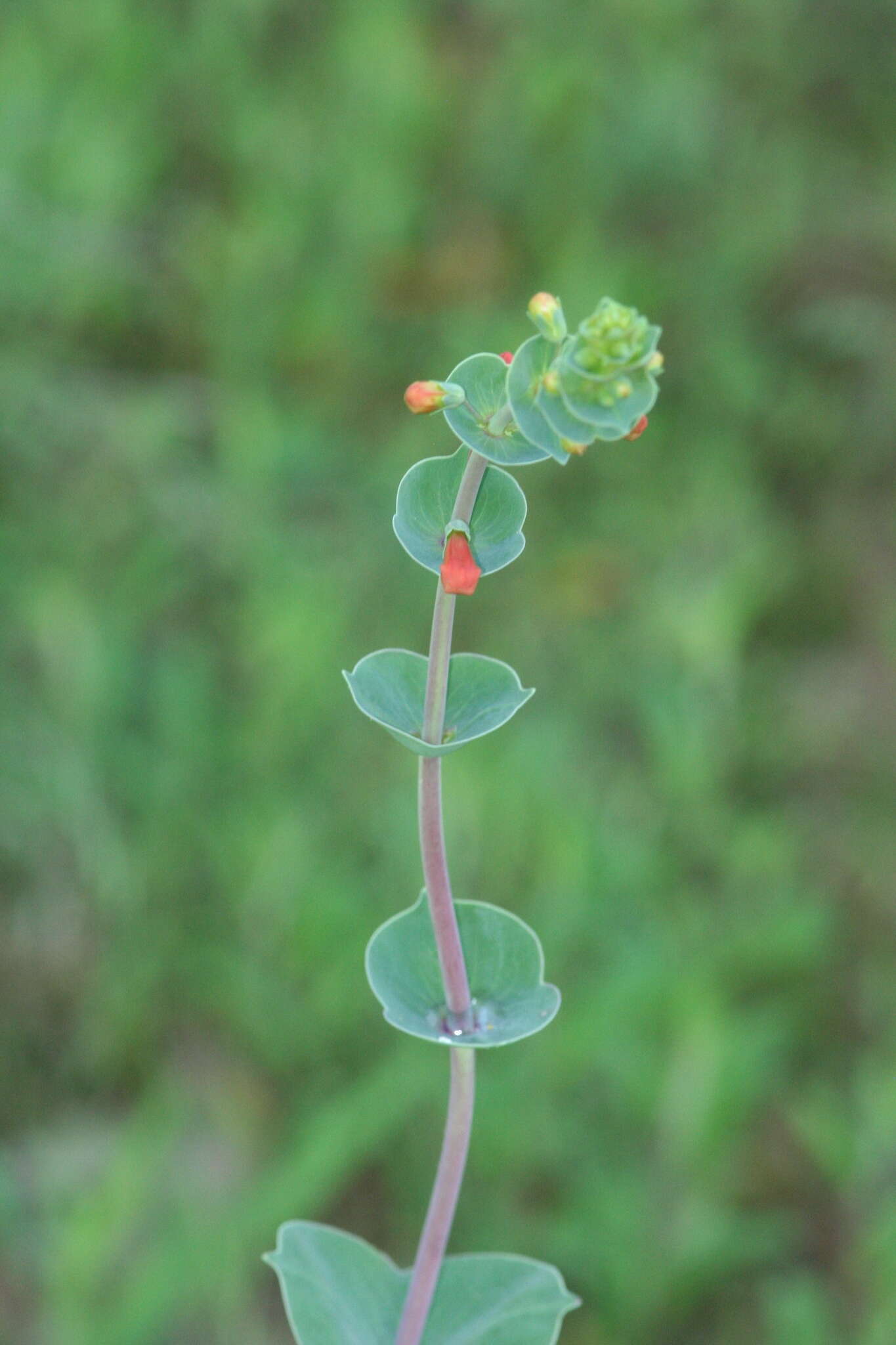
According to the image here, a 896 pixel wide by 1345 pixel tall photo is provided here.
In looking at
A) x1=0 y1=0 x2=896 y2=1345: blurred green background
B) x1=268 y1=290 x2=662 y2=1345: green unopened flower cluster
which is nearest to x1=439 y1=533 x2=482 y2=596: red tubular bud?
x1=268 y1=290 x2=662 y2=1345: green unopened flower cluster

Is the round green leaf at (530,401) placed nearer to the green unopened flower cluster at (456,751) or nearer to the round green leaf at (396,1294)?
the green unopened flower cluster at (456,751)

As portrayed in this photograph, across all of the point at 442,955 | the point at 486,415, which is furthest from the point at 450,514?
the point at 442,955

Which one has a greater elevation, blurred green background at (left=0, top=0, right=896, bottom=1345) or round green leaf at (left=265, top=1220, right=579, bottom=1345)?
blurred green background at (left=0, top=0, right=896, bottom=1345)

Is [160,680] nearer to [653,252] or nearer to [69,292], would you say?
[69,292]

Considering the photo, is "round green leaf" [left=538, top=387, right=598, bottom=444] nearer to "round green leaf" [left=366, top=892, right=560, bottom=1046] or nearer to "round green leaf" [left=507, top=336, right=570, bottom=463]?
"round green leaf" [left=507, top=336, right=570, bottom=463]

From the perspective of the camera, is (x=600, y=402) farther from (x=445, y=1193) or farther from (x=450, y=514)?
(x=445, y=1193)

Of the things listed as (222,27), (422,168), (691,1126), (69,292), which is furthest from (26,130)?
(691,1126)

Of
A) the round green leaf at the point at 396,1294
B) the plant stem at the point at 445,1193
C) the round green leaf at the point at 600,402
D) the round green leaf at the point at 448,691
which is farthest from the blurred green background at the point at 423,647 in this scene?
the round green leaf at the point at 600,402
